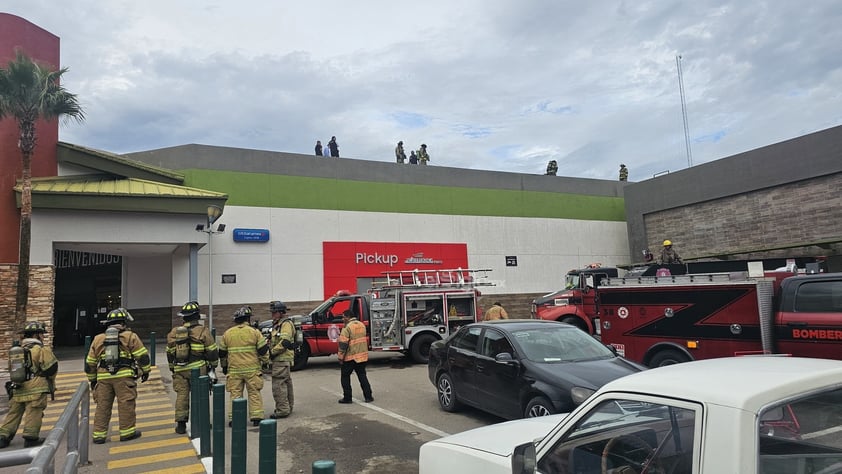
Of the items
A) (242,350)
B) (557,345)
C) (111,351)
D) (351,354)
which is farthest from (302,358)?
(557,345)

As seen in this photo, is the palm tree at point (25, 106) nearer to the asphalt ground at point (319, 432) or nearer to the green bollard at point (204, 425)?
the asphalt ground at point (319, 432)

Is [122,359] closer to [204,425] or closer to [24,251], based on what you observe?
[204,425]

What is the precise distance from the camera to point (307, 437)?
294 inches

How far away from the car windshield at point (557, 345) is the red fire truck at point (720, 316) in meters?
2.33

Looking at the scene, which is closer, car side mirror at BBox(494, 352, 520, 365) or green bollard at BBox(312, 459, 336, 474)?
green bollard at BBox(312, 459, 336, 474)

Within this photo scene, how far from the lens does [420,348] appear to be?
48.1 feet

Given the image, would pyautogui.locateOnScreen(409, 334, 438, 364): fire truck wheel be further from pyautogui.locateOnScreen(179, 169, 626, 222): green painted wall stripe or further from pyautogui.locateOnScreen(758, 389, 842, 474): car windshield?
pyautogui.locateOnScreen(758, 389, 842, 474): car windshield

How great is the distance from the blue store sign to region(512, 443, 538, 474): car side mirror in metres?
21.0

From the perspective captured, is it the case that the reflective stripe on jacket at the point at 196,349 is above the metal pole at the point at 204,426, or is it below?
above

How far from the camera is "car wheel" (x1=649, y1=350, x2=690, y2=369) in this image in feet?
29.8

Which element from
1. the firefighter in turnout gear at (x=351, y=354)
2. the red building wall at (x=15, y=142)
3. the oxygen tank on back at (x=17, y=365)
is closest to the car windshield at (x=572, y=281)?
the firefighter in turnout gear at (x=351, y=354)

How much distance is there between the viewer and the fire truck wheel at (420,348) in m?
14.5

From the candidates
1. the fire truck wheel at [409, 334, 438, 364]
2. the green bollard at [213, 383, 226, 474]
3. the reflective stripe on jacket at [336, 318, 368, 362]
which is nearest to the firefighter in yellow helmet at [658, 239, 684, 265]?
the fire truck wheel at [409, 334, 438, 364]

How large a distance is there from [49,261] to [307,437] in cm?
1458
